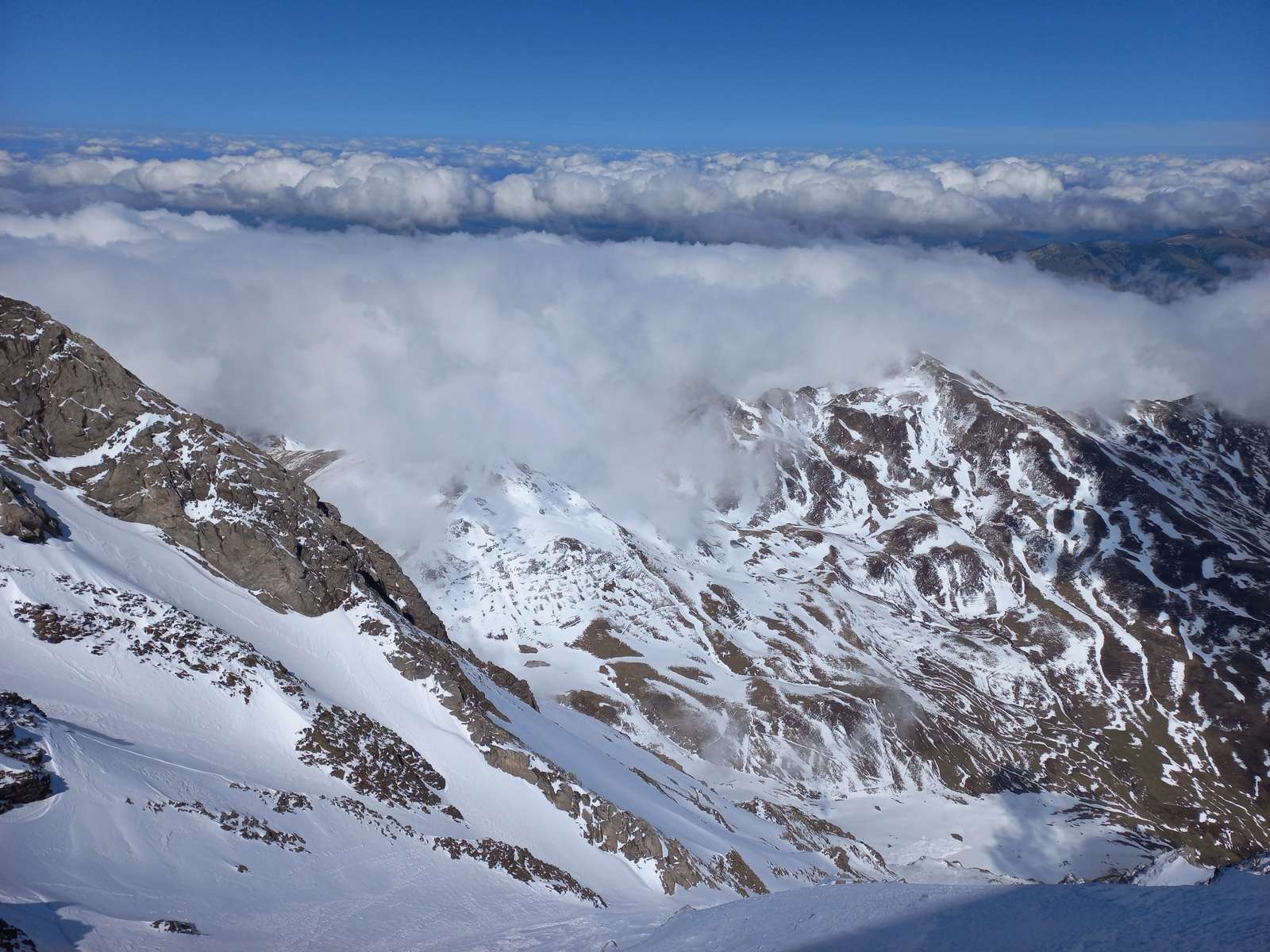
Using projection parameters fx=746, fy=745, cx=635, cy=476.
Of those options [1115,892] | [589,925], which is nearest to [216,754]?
[589,925]

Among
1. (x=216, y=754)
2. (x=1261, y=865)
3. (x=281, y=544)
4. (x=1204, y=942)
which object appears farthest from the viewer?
(x=281, y=544)

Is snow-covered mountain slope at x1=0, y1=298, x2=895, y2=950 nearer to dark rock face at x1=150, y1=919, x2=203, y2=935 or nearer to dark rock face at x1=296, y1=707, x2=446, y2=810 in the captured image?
dark rock face at x1=296, y1=707, x2=446, y2=810

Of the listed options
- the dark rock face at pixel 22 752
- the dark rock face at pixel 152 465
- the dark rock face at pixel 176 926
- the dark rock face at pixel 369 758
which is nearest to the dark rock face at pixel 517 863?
the dark rock face at pixel 369 758

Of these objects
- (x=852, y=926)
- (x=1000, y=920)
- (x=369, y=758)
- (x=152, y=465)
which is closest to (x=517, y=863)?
(x=369, y=758)

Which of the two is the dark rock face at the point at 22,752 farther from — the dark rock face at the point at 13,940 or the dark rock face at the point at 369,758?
the dark rock face at the point at 369,758

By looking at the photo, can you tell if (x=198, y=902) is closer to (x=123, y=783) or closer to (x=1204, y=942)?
(x=123, y=783)

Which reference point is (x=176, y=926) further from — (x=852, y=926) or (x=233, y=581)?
(x=233, y=581)
